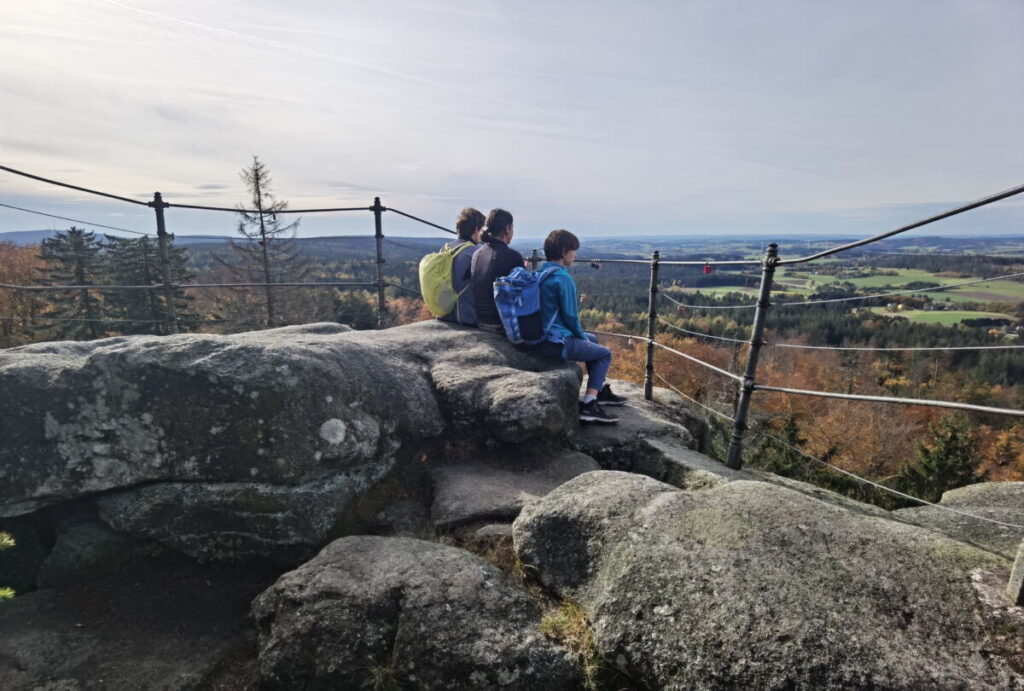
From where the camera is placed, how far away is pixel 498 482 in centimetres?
484

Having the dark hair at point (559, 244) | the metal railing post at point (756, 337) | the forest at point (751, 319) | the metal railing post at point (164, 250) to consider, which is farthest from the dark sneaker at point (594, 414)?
the metal railing post at point (164, 250)

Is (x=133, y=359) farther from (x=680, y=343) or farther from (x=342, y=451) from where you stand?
(x=680, y=343)

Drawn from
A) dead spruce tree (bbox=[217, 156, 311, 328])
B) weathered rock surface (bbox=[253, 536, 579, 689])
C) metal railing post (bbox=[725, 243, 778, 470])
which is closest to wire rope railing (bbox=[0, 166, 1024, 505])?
metal railing post (bbox=[725, 243, 778, 470])

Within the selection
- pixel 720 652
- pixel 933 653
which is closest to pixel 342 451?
pixel 720 652

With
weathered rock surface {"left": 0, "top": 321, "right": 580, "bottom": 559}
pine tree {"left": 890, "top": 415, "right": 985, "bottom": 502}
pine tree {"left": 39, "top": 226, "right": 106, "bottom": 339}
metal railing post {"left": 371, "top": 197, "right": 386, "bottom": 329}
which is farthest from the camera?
pine tree {"left": 39, "top": 226, "right": 106, "bottom": 339}

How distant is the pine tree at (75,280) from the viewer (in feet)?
83.5

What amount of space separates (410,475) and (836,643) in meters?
3.55

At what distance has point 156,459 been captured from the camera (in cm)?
405

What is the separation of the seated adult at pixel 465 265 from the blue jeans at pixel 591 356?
139 cm

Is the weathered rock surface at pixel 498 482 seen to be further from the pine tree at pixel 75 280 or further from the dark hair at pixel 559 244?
the pine tree at pixel 75 280

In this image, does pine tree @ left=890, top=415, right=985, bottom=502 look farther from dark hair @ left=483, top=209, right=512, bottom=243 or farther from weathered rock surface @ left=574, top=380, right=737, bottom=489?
dark hair @ left=483, top=209, right=512, bottom=243

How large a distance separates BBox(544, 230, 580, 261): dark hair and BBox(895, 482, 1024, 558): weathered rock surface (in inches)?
162

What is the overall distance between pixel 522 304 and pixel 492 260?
0.71 metres

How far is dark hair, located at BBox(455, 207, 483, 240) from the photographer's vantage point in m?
6.89
